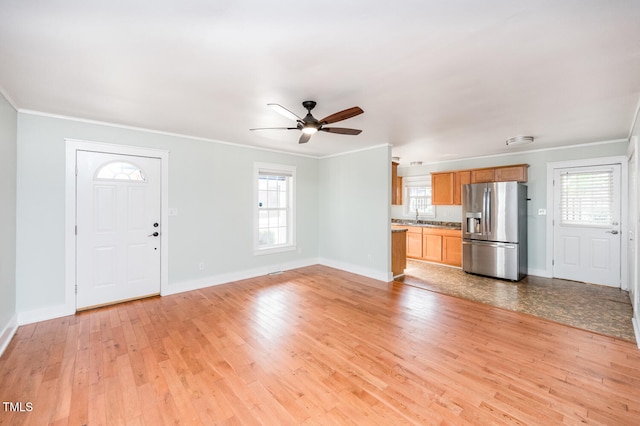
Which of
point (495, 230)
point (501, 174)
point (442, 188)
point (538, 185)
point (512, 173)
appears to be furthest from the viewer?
point (442, 188)

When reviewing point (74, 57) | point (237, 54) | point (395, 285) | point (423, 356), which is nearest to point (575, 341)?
point (423, 356)

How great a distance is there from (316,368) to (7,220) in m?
3.53

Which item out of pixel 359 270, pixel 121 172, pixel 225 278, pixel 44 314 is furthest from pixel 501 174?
pixel 44 314

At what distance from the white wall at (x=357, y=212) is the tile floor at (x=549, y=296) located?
2.68 feet

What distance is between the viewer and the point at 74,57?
2.02 metres

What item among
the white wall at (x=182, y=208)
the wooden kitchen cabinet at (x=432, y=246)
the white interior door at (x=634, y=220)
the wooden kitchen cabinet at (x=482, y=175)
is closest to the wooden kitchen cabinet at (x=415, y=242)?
the wooden kitchen cabinet at (x=432, y=246)

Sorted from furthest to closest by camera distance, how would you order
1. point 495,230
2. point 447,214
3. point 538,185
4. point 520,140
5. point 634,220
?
point 447,214
point 538,185
point 495,230
point 520,140
point 634,220

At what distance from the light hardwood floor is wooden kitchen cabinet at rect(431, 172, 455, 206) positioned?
10.8 ft

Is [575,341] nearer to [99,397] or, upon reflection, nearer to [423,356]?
[423,356]

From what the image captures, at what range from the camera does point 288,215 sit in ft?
19.0

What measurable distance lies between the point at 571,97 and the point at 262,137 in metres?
3.82

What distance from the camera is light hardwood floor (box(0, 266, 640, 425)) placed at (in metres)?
1.82

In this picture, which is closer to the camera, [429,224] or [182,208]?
[182,208]

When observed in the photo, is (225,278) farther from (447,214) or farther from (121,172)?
(447,214)
